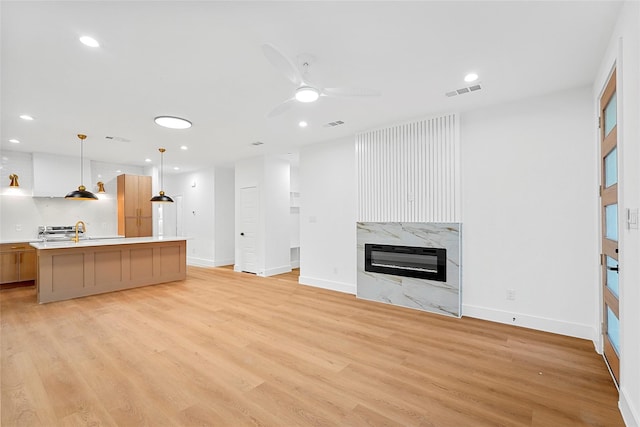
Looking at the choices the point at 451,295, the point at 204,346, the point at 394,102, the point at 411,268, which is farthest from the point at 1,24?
the point at 451,295

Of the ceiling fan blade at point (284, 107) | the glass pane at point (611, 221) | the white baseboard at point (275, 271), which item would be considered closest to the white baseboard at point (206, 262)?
the white baseboard at point (275, 271)

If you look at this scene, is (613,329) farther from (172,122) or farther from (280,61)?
(172,122)

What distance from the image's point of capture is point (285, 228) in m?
7.56

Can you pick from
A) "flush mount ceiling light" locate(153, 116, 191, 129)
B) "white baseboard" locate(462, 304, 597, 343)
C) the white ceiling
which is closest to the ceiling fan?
the white ceiling

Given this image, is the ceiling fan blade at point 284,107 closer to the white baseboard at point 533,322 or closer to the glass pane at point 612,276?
the glass pane at point 612,276

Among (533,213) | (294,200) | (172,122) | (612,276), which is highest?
(172,122)

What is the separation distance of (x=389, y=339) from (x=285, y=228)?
15.2 ft

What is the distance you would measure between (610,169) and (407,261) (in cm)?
265

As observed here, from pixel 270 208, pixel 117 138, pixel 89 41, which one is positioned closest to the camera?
pixel 89 41

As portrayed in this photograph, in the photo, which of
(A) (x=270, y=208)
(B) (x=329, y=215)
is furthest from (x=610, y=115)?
(A) (x=270, y=208)

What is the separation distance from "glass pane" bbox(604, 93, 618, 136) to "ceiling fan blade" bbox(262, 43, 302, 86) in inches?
112

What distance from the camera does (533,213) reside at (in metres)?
3.72

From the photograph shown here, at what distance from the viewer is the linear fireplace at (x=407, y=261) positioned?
14.4 ft

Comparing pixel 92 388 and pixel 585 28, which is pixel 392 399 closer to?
pixel 92 388
